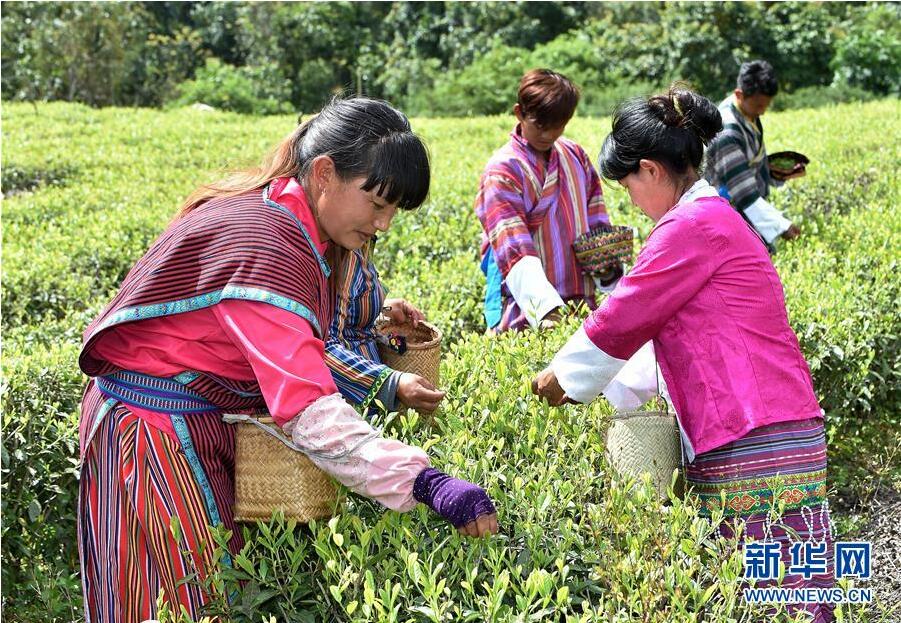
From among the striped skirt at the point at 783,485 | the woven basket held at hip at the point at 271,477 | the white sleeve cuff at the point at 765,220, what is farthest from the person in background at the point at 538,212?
the woven basket held at hip at the point at 271,477

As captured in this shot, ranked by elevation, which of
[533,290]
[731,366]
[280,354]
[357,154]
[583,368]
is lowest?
[533,290]

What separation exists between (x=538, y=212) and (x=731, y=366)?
1.90m

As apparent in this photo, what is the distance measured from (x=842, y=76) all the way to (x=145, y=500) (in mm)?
20487

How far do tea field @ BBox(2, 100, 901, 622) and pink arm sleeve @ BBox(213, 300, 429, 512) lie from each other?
14 centimetres

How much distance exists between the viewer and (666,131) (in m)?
2.70

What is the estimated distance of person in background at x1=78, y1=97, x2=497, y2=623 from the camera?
215cm

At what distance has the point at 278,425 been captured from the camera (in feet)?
7.30

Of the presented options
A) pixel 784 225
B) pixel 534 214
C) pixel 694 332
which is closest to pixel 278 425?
pixel 694 332

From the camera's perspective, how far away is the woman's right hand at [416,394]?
8.75 ft

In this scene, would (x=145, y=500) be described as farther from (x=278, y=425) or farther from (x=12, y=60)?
(x=12, y=60)

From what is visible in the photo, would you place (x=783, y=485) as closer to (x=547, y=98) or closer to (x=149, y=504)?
(x=149, y=504)

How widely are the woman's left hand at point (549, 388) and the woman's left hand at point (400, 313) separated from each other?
1.91ft

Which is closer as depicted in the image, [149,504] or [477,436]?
[149,504]

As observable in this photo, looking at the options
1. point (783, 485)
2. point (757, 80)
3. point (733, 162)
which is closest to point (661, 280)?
point (783, 485)
